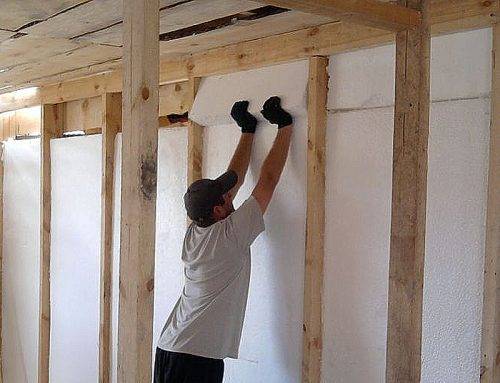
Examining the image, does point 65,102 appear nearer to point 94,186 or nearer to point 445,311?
point 94,186

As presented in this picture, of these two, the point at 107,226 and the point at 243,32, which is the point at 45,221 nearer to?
the point at 107,226

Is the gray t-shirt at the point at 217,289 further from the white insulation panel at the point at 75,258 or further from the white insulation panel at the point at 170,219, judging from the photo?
the white insulation panel at the point at 75,258

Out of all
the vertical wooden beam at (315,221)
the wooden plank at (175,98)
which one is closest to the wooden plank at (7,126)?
the wooden plank at (175,98)

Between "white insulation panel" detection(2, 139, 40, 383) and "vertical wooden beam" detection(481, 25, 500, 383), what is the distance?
11.5ft

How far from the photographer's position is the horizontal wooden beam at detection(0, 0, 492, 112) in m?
2.00

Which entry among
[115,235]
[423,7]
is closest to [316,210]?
[423,7]

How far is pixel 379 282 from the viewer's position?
2320 millimetres

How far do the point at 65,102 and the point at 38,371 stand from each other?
1.83m

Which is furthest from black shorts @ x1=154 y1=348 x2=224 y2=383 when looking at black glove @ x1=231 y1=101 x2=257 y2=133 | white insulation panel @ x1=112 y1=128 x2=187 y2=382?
black glove @ x1=231 y1=101 x2=257 y2=133

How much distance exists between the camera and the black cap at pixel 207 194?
2623 mm

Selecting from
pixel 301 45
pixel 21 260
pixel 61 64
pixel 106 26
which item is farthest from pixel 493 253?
pixel 21 260

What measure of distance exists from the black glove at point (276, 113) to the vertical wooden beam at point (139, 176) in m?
1.21

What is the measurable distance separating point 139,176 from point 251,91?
4.80 feet

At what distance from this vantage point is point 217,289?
2658 mm
